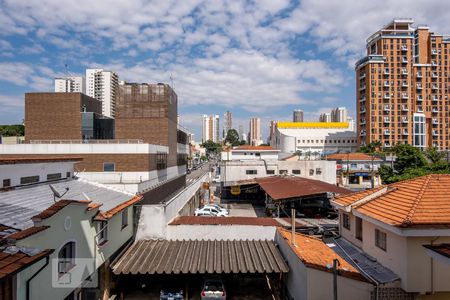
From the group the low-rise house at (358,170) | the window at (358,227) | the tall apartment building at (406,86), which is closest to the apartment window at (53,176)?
the window at (358,227)

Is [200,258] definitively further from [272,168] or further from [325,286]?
[272,168]

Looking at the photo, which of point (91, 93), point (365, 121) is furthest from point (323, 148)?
point (91, 93)

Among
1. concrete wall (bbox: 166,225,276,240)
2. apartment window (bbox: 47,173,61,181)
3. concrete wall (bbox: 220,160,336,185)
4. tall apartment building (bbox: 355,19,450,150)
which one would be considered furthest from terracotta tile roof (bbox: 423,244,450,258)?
tall apartment building (bbox: 355,19,450,150)

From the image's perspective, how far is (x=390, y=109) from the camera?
95.2 meters

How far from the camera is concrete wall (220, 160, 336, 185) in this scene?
1750 inches

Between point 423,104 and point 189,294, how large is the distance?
106167 mm

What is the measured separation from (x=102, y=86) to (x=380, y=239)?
110m

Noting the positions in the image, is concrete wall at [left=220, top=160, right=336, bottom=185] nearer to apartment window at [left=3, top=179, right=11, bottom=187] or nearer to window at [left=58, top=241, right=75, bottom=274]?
apartment window at [left=3, top=179, right=11, bottom=187]

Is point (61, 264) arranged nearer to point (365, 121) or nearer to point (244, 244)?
point (244, 244)

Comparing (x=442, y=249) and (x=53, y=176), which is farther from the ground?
(x=53, y=176)

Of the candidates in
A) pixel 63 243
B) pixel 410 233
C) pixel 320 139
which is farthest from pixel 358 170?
pixel 63 243

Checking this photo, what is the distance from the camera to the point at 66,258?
9.90 metres

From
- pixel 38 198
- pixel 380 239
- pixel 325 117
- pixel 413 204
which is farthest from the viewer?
pixel 325 117

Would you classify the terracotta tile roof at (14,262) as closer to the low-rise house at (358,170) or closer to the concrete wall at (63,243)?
the concrete wall at (63,243)
